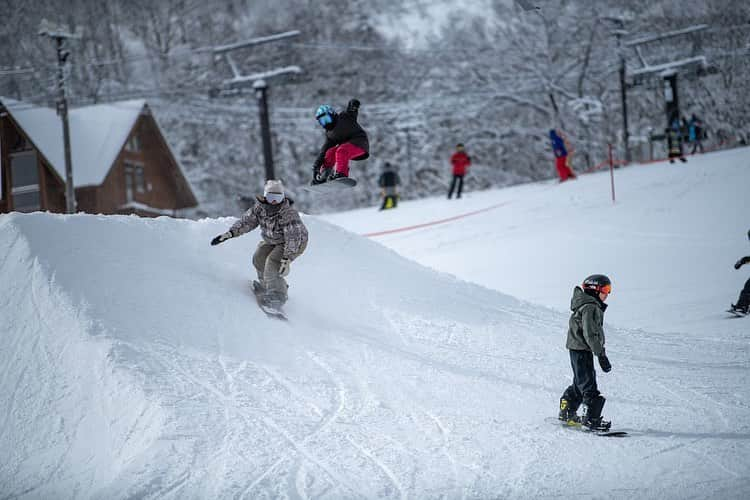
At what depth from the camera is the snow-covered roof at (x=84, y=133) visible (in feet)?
83.6

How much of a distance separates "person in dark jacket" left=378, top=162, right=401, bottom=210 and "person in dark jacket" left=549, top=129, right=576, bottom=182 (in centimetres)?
532

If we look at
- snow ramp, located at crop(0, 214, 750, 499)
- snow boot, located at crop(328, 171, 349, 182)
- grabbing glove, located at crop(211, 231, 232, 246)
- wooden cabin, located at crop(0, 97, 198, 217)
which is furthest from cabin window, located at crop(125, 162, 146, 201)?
snow boot, located at crop(328, 171, 349, 182)

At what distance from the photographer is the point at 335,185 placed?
948 centimetres

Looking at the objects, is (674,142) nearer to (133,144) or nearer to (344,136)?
(344,136)

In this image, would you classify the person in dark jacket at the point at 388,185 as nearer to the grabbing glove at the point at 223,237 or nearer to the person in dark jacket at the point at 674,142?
the person in dark jacket at the point at 674,142

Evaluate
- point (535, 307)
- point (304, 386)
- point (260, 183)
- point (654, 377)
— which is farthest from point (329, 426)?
point (260, 183)

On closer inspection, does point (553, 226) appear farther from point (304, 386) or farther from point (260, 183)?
point (260, 183)

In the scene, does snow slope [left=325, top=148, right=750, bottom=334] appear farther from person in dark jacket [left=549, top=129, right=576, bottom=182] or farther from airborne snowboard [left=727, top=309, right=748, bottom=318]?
person in dark jacket [left=549, top=129, right=576, bottom=182]

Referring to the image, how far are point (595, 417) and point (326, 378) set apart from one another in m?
2.91

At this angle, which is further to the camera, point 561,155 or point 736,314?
point 561,155

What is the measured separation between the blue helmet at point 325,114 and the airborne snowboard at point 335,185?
0.73 meters

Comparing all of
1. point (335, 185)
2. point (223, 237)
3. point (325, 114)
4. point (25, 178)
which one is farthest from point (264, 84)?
point (325, 114)

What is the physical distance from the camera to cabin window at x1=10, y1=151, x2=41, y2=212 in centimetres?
2569

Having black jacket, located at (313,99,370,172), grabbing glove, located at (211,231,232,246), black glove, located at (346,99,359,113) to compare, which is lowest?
grabbing glove, located at (211,231,232,246)
